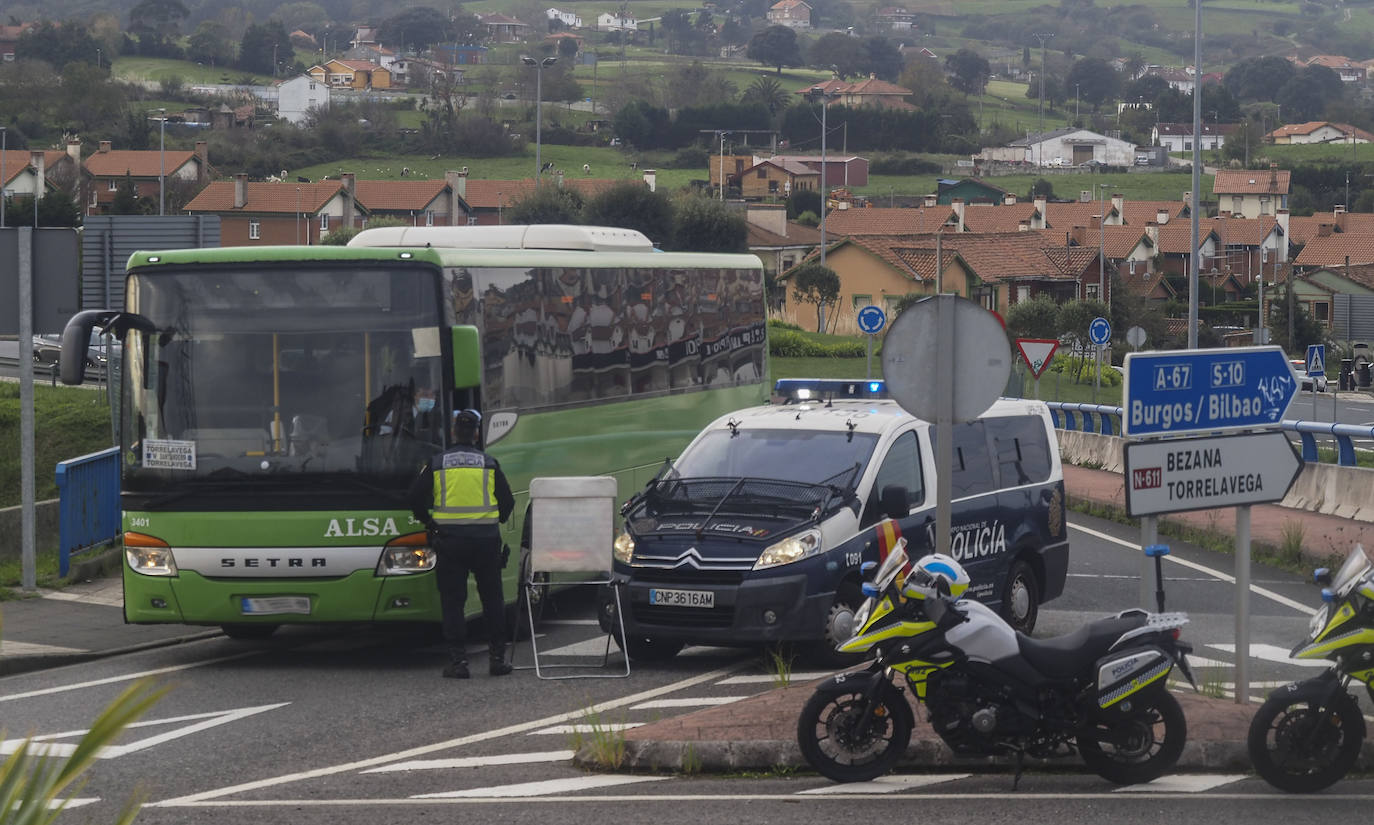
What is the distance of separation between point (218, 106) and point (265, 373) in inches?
6145

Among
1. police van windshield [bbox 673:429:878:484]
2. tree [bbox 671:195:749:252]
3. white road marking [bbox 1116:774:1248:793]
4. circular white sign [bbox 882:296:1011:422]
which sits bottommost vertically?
white road marking [bbox 1116:774:1248:793]

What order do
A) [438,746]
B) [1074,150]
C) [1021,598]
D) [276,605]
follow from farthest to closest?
[1074,150], [1021,598], [276,605], [438,746]

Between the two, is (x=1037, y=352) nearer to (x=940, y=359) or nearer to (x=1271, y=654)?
(x=1271, y=654)

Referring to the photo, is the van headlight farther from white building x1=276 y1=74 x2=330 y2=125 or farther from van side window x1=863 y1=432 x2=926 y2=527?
white building x1=276 y1=74 x2=330 y2=125

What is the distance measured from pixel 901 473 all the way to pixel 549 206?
2568 inches

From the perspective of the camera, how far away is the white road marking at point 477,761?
29.7 feet

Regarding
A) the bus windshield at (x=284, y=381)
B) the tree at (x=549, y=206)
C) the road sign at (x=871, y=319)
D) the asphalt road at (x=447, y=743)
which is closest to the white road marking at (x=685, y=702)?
the asphalt road at (x=447, y=743)

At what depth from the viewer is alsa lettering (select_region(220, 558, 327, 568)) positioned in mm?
11938

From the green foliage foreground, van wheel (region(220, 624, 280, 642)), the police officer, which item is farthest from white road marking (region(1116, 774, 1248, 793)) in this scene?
van wheel (region(220, 624, 280, 642))

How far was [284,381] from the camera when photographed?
476 inches

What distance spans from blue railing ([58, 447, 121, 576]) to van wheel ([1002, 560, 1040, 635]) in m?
8.16

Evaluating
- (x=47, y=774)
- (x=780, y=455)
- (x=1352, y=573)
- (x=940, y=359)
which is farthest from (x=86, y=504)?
(x=47, y=774)

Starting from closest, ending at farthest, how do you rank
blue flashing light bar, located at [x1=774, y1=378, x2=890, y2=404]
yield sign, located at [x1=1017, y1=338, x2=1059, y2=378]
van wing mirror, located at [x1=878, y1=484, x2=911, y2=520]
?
van wing mirror, located at [x1=878, y1=484, x2=911, y2=520]
blue flashing light bar, located at [x1=774, y1=378, x2=890, y2=404]
yield sign, located at [x1=1017, y1=338, x2=1059, y2=378]

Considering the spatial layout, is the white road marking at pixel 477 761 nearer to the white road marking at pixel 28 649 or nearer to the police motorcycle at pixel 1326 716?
the police motorcycle at pixel 1326 716
